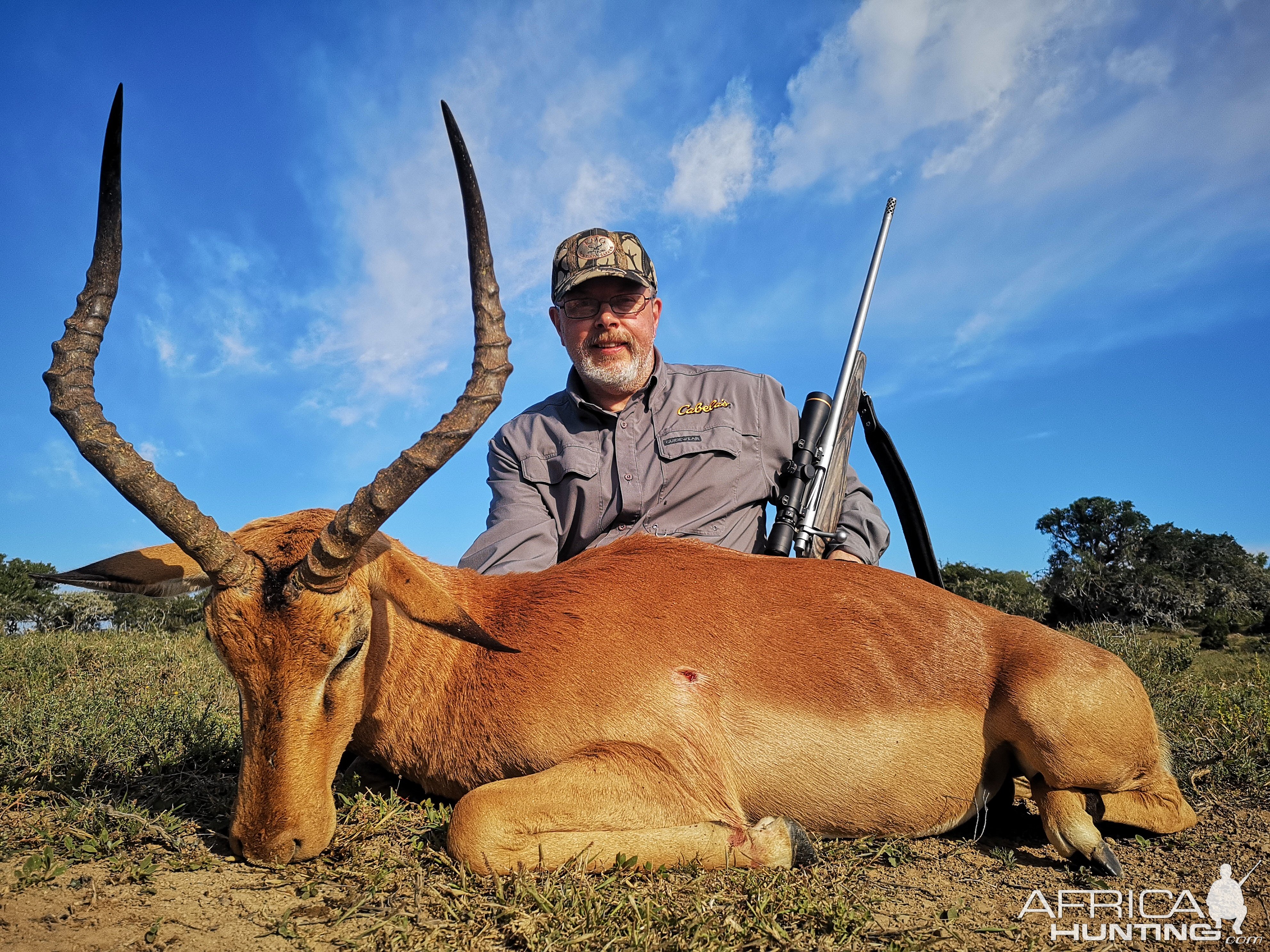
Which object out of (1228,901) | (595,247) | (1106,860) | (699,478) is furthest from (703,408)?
(1228,901)

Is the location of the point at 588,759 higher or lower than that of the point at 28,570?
lower

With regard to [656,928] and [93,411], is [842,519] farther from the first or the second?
[93,411]

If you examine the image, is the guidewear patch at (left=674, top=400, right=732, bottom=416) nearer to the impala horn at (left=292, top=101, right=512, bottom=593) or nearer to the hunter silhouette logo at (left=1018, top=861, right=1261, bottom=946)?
the impala horn at (left=292, top=101, right=512, bottom=593)

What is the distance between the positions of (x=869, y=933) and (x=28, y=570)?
16268 millimetres

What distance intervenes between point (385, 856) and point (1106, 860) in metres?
3.36

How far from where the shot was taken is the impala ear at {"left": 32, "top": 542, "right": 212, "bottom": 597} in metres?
4.12

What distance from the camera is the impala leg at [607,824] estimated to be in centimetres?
341

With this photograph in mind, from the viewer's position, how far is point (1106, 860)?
3.92 metres

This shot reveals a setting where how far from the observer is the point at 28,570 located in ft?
47.6

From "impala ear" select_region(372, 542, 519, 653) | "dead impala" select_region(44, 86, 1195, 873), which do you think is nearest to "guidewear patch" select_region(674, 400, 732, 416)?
"dead impala" select_region(44, 86, 1195, 873)

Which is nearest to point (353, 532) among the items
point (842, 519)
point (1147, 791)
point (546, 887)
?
point (546, 887)

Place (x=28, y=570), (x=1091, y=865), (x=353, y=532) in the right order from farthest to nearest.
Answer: (x=28, y=570), (x=1091, y=865), (x=353, y=532)

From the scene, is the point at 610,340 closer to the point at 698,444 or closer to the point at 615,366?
the point at 615,366

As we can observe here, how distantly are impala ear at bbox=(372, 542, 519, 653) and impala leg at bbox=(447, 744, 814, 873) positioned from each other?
0.63 m
